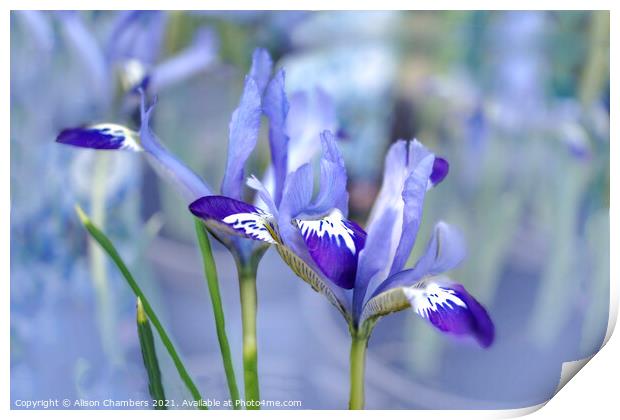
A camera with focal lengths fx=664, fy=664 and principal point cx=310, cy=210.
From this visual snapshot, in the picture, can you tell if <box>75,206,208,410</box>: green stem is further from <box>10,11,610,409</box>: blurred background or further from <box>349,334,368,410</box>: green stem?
<box>349,334,368,410</box>: green stem

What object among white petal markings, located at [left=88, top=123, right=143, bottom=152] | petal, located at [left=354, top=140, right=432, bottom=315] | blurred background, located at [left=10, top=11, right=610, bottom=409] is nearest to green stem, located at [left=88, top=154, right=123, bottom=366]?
blurred background, located at [left=10, top=11, right=610, bottom=409]

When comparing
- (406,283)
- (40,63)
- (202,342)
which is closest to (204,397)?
(202,342)

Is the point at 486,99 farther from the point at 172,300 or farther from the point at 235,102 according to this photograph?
the point at 172,300

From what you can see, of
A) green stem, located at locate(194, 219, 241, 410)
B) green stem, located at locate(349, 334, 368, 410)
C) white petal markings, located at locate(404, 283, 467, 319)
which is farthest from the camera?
green stem, located at locate(194, 219, 241, 410)

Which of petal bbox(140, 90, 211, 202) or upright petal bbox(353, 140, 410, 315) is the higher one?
petal bbox(140, 90, 211, 202)

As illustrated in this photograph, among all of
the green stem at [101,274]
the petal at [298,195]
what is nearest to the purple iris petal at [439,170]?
the petal at [298,195]

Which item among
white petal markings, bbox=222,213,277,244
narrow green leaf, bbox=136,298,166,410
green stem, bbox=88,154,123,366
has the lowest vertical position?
narrow green leaf, bbox=136,298,166,410

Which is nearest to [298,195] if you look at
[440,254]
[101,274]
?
[440,254]
